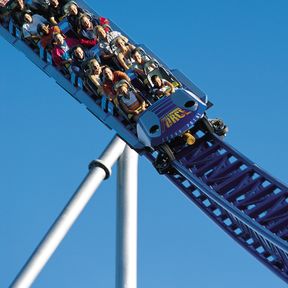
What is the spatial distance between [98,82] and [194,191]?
6.50 ft

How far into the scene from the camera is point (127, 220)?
1168cm

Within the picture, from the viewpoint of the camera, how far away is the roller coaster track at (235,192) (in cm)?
967

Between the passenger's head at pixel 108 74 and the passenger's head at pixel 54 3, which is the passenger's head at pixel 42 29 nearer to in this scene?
the passenger's head at pixel 54 3

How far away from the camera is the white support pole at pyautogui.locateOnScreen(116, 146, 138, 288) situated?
11.2 meters

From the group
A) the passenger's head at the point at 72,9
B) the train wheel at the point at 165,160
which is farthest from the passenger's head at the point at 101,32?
the train wheel at the point at 165,160

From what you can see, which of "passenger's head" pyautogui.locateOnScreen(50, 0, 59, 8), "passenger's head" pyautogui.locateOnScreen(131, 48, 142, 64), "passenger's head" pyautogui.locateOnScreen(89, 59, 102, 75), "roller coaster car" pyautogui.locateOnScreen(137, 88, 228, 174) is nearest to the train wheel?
"roller coaster car" pyautogui.locateOnScreen(137, 88, 228, 174)

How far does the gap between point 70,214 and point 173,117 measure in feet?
6.44

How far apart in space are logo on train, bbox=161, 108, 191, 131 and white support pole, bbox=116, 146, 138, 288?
1.31m

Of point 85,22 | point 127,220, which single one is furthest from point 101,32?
point 127,220

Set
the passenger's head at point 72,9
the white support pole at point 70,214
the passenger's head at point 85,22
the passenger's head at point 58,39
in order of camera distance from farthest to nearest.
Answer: the passenger's head at point 72,9
the passenger's head at point 85,22
the passenger's head at point 58,39
the white support pole at point 70,214

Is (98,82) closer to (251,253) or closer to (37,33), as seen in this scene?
(37,33)

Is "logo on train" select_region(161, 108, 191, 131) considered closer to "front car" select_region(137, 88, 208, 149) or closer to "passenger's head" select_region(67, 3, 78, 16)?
"front car" select_region(137, 88, 208, 149)

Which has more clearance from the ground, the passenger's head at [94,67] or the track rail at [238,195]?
the passenger's head at [94,67]

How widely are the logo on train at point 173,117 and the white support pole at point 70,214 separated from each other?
142 cm
